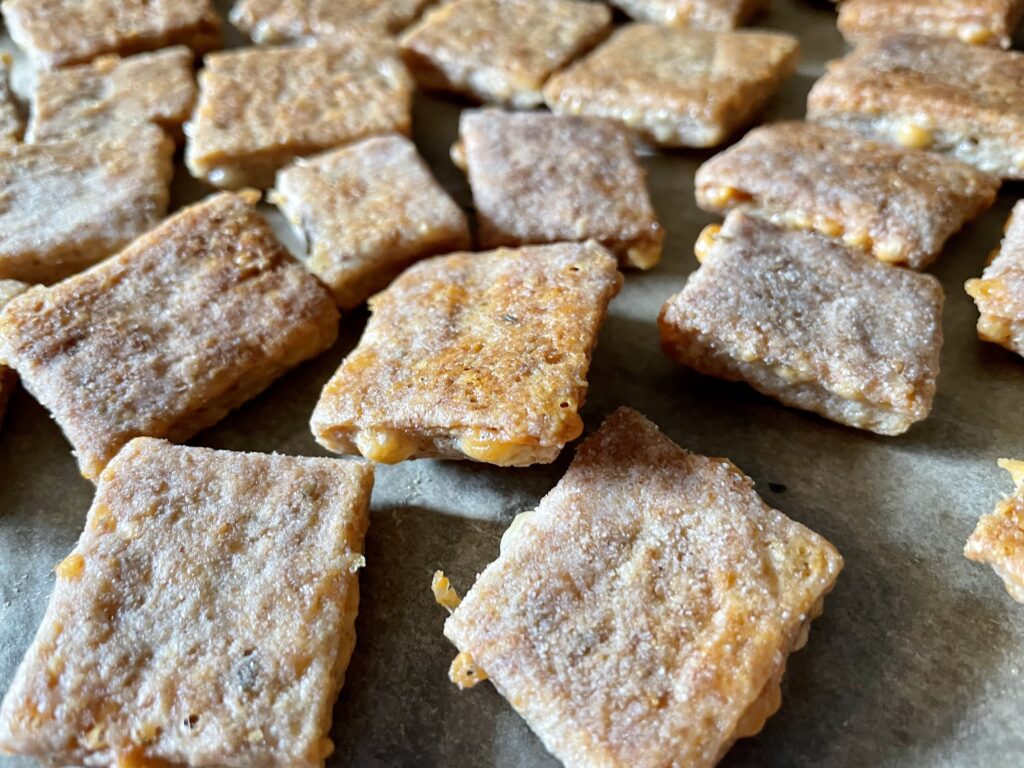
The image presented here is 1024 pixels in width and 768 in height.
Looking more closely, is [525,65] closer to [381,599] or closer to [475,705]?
[381,599]

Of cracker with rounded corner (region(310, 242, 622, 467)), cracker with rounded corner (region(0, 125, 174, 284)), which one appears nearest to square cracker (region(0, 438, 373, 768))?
cracker with rounded corner (region(310, 242, 622, 467))

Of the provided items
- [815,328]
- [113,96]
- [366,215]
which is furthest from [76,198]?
[815,328]

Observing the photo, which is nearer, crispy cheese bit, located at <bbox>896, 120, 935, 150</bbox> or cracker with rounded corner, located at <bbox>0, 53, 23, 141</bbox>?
crispy cheese bit, located at <bbox>896, 120, 935, 150</bbox>

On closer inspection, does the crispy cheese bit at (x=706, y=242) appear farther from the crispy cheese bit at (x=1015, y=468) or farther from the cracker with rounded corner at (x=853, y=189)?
the crispy cheese bit at (x=1015, y=468)

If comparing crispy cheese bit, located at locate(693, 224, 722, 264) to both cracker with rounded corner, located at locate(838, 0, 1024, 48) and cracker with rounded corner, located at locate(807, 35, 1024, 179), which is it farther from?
cracker with rounded corner, located at locate(838, 0, 1024, 48)

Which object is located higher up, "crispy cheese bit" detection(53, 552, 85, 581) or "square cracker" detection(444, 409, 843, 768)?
"crispy cheese bit" detection(53, 552, 85, 581)

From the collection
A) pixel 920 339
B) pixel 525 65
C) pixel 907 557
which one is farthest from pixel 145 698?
pixel 525 65
